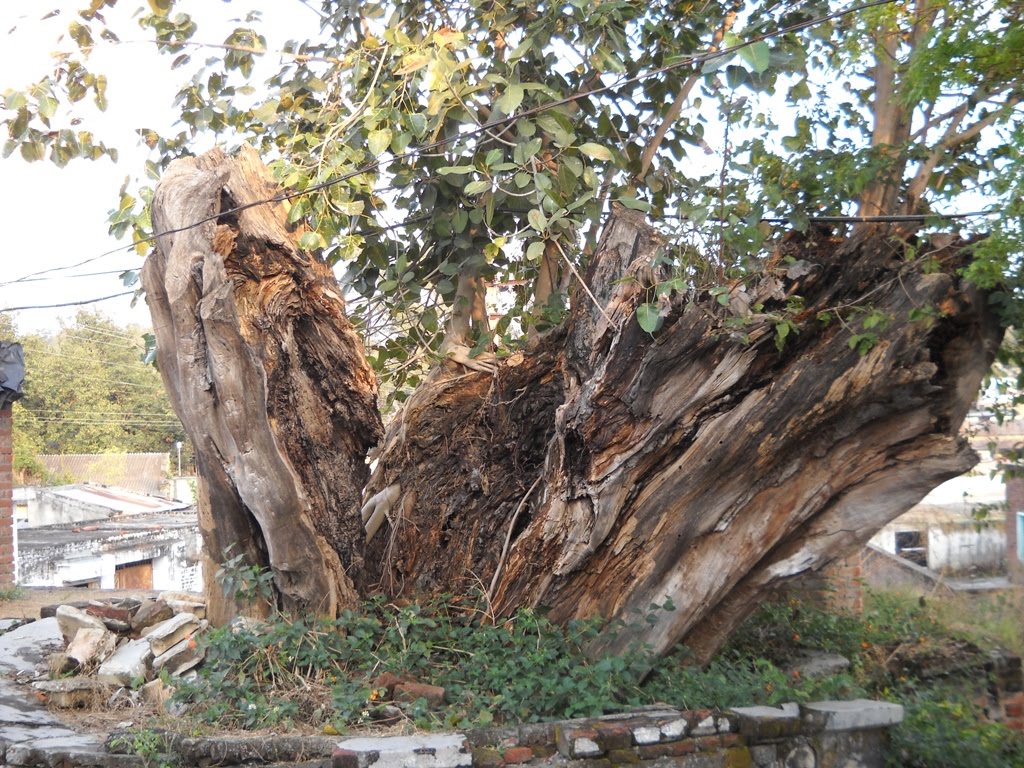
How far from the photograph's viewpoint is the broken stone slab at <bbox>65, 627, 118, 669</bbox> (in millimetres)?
6086

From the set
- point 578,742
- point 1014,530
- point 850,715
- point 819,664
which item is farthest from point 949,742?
point 1014,530

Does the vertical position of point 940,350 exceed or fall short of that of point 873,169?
it falls short

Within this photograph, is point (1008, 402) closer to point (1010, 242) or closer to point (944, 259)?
point (944, 259)

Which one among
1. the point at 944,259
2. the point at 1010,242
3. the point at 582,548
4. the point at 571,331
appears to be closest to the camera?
the point at 1010,242

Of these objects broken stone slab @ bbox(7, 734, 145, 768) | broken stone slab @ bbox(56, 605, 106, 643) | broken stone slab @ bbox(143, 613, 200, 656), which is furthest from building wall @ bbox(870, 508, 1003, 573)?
broken stone slab @ bbox(7, 734, 145, 768)

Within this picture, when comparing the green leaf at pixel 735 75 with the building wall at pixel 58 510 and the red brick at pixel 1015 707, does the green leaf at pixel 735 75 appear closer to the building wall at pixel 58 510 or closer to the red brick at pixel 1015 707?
the red brick at pixel 1015 707

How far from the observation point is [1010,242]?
460cm

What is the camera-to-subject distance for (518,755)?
4676 mm

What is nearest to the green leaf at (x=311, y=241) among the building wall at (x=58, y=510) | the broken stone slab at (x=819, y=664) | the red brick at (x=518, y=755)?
the red brick at (x=518, y=755)

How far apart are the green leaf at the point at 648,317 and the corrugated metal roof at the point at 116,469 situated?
108ft

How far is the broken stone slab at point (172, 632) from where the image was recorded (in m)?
6.02

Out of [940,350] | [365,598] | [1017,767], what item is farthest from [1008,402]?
[365,598]

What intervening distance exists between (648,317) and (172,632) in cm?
356

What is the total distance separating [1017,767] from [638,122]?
5.11 m
